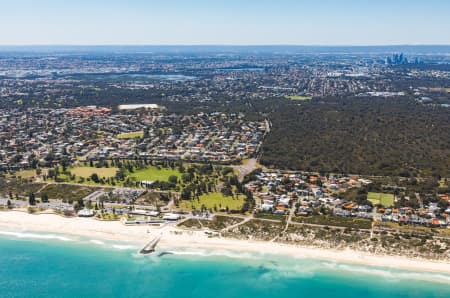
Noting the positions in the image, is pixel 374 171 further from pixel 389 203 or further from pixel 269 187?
pixel 269 187

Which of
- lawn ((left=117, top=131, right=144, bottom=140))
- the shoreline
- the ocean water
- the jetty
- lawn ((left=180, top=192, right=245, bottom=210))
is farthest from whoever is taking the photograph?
lawn ((left=117, top=131, right=144, bottom=140))

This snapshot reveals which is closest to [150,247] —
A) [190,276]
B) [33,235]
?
[190,276]

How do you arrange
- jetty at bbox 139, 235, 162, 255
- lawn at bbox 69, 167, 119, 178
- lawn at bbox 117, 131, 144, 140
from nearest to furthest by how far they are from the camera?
jetty at bbox 139, 235, 162, 255, lawn at bbox 69, 167, 119, 178, lawn at bbox 117, 131, 144, 140

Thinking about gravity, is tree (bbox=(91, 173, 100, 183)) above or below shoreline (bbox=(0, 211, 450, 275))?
above

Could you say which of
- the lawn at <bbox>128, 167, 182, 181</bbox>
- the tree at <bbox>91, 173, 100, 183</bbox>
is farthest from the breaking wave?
the lawn at <bbox>128, 167, 182, 181</bbox>

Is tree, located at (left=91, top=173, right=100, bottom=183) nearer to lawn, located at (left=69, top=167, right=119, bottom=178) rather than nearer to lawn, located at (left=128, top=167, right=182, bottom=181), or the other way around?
lawn, located at (left=69, top=167, right=119, bottom=178)

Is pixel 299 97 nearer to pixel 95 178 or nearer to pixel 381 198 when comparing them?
pixel 381 198
